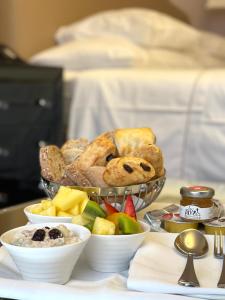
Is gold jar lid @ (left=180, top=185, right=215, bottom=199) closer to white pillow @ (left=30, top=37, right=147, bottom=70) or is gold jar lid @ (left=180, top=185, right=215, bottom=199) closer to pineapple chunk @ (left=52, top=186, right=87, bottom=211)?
pineapple chunk @ (left=52, top=186, right=87, bottom=211)

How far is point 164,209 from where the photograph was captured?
80 centimetres

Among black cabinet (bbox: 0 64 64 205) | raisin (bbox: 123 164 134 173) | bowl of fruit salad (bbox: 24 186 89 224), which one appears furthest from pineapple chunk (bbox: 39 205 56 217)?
black cabinet (bbox: 0 64 64 205)

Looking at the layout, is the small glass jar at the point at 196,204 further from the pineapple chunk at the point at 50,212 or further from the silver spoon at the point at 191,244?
the pineapple chunk at the point at 50,212

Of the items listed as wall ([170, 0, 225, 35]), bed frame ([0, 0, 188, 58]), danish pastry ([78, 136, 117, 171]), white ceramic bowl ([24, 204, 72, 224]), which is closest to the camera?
white ceramic bowl ([24, 204, 72, 224])

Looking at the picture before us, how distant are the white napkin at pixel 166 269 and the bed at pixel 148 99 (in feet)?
3.66

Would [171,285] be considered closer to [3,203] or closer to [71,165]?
[71,165]

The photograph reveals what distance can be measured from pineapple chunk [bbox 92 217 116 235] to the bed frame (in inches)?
70.9

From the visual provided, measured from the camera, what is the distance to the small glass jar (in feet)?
2.42

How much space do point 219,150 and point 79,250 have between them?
3.98ft

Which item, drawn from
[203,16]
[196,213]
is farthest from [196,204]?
[203,16]

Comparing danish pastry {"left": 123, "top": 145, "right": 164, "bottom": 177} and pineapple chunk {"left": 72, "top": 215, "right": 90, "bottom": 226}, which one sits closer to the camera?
pineapple chunk {"left": 72, "top": 215, "right": 90, "bottom": 226}

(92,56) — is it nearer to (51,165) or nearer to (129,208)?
(51,165)

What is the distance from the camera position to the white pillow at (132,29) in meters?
2.42

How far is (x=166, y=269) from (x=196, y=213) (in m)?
0.14
